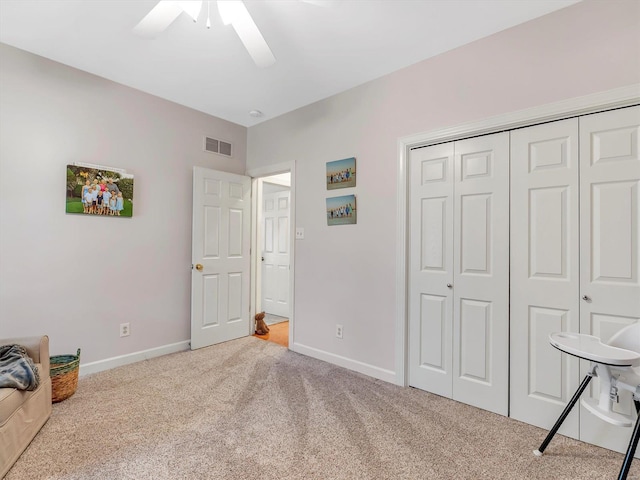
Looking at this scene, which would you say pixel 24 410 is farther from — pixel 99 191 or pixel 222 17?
pixel 222 17

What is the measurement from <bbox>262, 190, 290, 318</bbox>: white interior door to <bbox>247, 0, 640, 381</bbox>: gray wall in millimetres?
1260

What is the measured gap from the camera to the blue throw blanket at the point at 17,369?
5.57 ft

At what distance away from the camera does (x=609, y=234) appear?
1840 millimetres

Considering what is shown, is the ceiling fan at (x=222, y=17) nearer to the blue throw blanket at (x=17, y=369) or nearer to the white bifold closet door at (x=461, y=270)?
the white bifold closet door at (x=461, y=270)

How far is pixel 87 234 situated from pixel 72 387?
1239mm

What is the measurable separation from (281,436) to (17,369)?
151cm

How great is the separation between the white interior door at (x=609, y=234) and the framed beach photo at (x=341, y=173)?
5.41 feet

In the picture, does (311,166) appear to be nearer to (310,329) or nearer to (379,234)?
(379,234)

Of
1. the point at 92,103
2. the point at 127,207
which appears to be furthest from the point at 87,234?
the point at 92,103

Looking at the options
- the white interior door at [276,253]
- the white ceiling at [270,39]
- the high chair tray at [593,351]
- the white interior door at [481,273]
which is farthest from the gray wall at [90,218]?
the high chair tray at [593,351]

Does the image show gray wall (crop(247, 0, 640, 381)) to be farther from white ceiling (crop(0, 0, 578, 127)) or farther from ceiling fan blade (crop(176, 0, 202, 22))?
ceiling fan blade (crop(176, 0, 202, 22))

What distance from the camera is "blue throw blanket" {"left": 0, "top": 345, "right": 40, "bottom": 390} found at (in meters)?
1.70

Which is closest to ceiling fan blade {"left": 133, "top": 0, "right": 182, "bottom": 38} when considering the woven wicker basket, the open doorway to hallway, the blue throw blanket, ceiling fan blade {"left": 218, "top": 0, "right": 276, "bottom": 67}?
ceiling fan blade {"left": 218, "top": 0, "right": 276, "bottom": 67}

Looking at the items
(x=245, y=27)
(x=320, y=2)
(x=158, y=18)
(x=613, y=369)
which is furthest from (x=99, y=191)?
(x=613, y=369)
